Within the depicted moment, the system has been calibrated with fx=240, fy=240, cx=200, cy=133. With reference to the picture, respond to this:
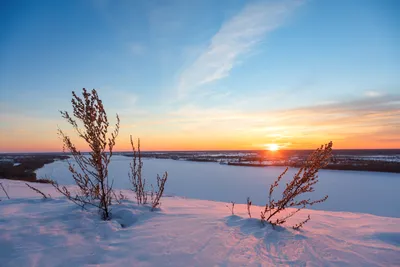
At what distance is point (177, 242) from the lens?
2.97 metres

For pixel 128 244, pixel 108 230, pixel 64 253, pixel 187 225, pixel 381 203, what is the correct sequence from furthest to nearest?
pixel 381 203
pixel 187 225
pixel 108 230
pixel 128 244
pixel 64 253

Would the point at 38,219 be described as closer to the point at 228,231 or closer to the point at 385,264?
the point at 228,231

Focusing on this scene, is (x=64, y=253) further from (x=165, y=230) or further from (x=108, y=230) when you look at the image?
(x=165, y=230)

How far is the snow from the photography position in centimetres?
255

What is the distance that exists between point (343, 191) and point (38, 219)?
13.6 metres

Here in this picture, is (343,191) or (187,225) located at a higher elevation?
(187,225)

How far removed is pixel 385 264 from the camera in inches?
103

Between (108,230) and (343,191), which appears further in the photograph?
(343,191)

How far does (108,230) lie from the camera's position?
131 inches

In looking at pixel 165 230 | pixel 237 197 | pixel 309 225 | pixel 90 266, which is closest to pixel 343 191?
pixel 237 197

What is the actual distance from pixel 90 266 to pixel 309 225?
3.46 m

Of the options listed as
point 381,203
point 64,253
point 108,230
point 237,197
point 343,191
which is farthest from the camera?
point 343,191

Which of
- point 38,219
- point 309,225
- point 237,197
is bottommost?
point 237,197

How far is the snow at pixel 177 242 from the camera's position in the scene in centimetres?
255
